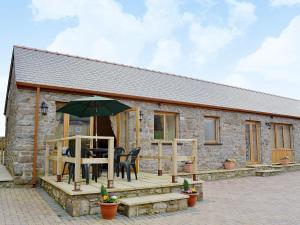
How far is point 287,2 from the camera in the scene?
11.7m

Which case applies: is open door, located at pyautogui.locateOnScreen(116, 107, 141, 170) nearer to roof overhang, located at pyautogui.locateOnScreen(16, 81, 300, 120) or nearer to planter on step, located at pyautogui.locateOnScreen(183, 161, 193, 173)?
roof overhang, located at pyautogui.locateOnScreen(16, 81, 300, 120)

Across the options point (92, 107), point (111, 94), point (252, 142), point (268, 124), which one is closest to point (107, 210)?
point (92, 107)

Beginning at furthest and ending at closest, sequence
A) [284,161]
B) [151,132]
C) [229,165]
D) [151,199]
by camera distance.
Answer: [284,161], [229,165], [151,132], [151,199]

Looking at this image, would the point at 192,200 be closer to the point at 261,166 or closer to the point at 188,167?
the point at 188,167

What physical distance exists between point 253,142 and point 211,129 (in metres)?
3.22

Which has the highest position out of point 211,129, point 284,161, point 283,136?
point 211,129

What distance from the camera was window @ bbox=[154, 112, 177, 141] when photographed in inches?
430

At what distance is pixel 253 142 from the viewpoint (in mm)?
14305

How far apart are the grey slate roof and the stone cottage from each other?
1.3 inches

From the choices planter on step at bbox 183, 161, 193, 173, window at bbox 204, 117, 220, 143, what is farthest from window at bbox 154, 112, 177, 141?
window at bbox 204, 117, 220, 143

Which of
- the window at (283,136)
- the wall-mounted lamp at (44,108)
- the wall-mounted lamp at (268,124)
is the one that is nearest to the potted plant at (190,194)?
the wall-mounted lamp at (44,108)

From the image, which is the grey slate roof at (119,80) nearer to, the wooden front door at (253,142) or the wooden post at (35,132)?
the wooden post at (35,132)

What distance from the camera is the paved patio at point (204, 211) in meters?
4.93

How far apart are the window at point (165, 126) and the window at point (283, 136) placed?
7.46 m
